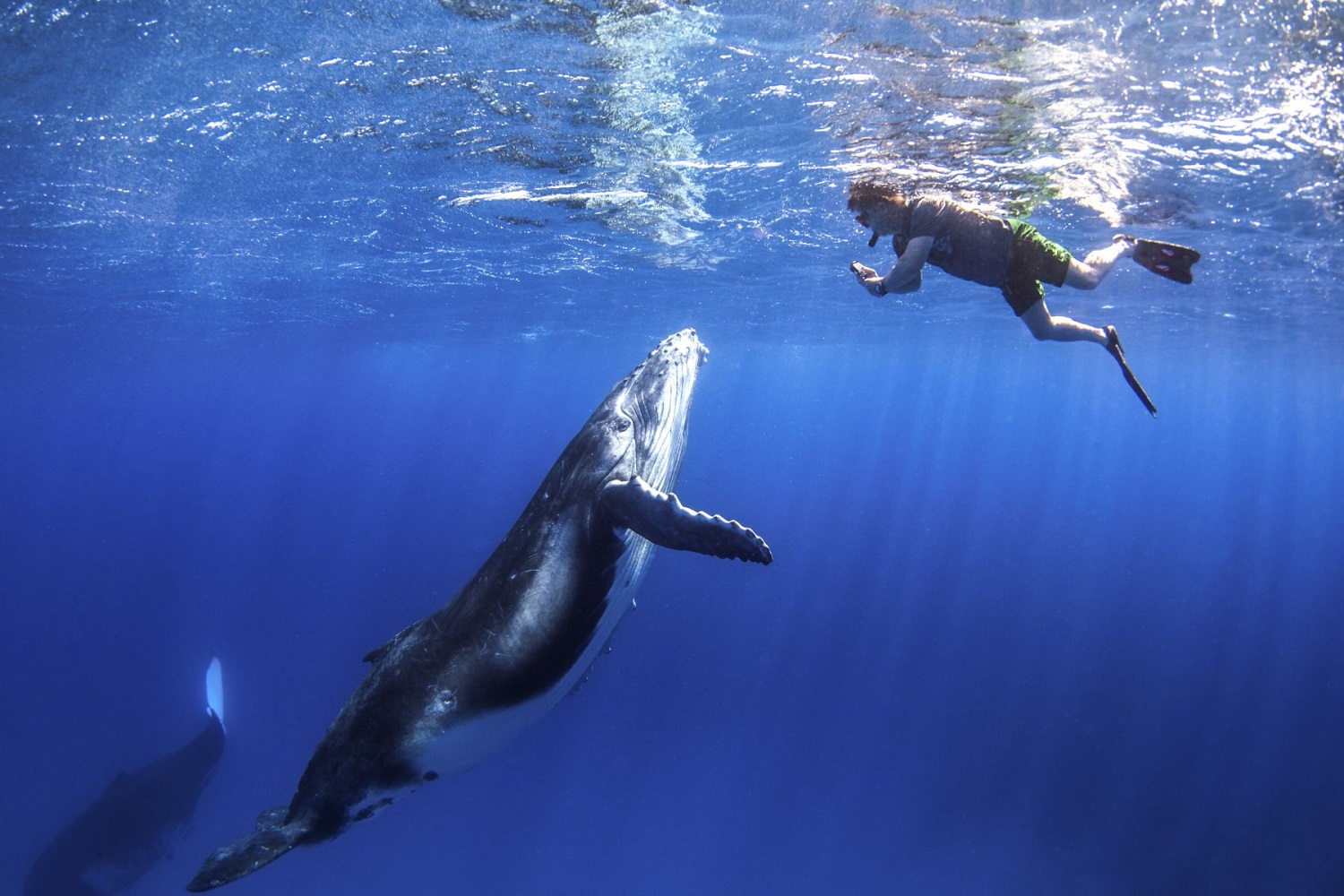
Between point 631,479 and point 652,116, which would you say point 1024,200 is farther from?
point 631,479

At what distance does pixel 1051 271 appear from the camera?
721 centimetres

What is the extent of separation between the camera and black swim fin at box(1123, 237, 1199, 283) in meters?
6.81

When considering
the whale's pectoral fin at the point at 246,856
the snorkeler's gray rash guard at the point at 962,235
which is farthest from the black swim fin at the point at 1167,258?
the whale's pectoral fin at the point at 246,856

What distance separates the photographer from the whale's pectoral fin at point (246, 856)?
3191mm

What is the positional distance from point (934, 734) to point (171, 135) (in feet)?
82.7

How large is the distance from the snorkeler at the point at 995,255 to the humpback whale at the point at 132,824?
45.2ft

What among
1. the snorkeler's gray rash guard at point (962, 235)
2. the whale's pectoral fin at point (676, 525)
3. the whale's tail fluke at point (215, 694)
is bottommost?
the whale's tail fluke at point (215, 694)

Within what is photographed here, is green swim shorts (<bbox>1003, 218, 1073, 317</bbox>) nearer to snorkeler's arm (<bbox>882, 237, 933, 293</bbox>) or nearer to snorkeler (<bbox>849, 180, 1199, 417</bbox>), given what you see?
snorkeler (<bbox>849, 180, 1199, 417</bbox>)

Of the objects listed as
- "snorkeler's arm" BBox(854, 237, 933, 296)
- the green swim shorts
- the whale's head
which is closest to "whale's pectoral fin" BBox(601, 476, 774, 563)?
the whale's head

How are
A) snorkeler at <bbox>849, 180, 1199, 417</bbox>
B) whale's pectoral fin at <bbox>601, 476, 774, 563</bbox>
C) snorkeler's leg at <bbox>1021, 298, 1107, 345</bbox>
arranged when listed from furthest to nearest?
1. snorkeler's leg at <bbox>1021, 298, 1107, 345</bbox>
2. snorkeler at <bbox>849, 180, 1199, 417</bbox>
3. whale's pectoral fin at <bbox>601, 476, 774, 563</bbox>

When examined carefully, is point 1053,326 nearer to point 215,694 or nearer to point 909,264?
point 909,264

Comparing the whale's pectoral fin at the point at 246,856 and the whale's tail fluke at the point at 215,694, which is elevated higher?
the whale's pectoral fin at the point at 246,856

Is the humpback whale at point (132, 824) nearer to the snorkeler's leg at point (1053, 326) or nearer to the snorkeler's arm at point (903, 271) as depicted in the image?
the snorkeler's arm at point (903, 271)

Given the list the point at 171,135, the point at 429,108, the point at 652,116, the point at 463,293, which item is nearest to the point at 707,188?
the point at 652,116
